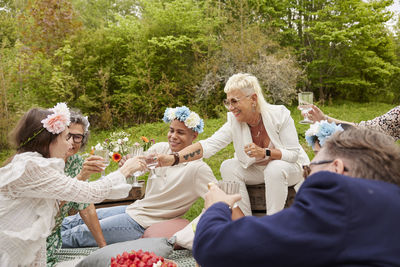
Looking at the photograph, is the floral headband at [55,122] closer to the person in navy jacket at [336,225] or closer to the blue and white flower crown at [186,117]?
the blue and white flower crown at [186,117]

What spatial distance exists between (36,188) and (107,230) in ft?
4.46

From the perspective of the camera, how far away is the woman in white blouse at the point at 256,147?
3693mm

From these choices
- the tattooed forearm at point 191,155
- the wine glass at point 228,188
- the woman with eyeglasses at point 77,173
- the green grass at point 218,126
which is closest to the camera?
the wine glass at point 228,188

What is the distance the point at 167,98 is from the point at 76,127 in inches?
375

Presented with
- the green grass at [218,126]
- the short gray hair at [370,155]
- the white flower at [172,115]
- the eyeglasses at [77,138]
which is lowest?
the green grass at [218,126]

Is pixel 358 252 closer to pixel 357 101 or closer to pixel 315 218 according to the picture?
pixel 315 218

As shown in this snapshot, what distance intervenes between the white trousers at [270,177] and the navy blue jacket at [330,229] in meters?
2.41

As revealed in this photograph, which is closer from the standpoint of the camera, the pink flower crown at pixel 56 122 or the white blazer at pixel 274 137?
the pink flower crown at pixel 56 122

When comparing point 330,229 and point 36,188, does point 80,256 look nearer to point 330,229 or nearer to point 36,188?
point 36,188

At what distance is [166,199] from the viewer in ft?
12.2

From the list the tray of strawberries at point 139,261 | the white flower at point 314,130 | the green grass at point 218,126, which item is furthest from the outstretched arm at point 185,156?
the green grass at point 218,126

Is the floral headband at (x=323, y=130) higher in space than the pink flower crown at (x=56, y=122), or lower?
lower

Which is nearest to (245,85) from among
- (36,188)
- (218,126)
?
(36,188)

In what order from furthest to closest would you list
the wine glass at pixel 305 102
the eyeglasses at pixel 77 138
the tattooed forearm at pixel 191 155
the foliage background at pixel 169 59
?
the foliage background at pixel 169 59 → the tattooed forearm at pixel 191 155 → the wine glass at pixel 305 102 → the eyeglasses at pixel 77 138
